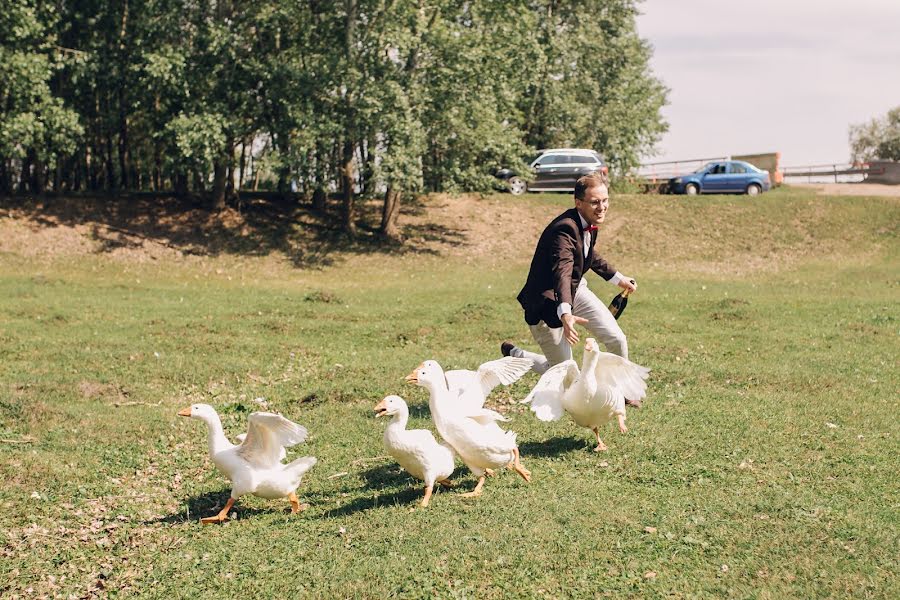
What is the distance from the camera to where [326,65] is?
3002 centimetres

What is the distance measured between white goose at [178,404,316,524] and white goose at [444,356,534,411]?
167cm

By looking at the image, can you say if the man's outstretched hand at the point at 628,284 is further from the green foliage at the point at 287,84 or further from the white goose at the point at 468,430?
Result: the green foliage at the point at 287,84

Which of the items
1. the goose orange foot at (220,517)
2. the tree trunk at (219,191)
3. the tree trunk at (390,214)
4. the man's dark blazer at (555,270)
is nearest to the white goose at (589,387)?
the man's dark blazer at (555,270)

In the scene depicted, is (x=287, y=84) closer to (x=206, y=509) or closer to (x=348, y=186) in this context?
(x=348, y=186)

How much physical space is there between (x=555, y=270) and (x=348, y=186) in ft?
82.5

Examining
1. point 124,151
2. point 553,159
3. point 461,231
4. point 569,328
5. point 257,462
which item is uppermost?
point 553,159

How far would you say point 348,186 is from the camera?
33.3 meters

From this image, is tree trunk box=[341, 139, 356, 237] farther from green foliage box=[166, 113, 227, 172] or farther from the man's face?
the man's face

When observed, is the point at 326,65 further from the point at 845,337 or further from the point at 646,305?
the point at 845,337

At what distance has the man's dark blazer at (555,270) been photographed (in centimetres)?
888

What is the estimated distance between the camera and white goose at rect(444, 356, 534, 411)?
29.1ft

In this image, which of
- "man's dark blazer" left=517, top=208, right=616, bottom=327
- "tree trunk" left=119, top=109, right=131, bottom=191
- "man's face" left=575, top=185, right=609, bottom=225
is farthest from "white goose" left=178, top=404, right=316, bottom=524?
"tree trunk" left=119, top=109, right=131, bottom=191

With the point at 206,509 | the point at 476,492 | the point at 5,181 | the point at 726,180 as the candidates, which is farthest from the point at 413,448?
the point at 726,180

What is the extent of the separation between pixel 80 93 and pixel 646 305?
2227 centimetres
